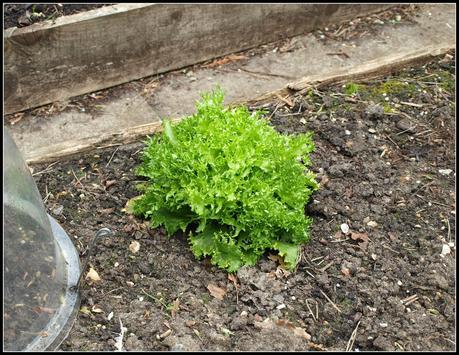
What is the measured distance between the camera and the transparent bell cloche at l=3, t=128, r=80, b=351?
294 centimetres

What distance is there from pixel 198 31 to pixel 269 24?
0.59m

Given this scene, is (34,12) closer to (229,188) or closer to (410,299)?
(229,188)

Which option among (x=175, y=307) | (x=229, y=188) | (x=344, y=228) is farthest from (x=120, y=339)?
(x=344, y=228)

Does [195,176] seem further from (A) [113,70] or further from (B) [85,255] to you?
(A) [113,70]

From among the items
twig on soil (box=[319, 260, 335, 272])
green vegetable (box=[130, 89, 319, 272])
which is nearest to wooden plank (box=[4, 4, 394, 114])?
green vegetable (box=[130, 89, 319, 272])

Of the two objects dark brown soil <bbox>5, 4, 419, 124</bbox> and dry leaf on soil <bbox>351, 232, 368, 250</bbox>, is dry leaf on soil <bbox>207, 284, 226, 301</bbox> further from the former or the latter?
dark brown soil <bbox>5, 4, 419, 124</bbox>

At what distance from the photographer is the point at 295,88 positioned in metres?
4.53

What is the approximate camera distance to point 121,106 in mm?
4566

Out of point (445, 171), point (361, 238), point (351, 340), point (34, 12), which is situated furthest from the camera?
point (34, 12)

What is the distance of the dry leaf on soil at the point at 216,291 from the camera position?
11.0ft

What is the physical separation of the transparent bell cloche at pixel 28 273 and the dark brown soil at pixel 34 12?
5.24ft

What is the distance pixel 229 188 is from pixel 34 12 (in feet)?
6.60

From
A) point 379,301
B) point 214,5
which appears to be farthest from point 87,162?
point 379,301

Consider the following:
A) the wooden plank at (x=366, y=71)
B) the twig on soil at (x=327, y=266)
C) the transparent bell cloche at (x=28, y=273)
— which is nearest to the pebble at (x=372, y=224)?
the twig on soil at (x=327, y=266)
